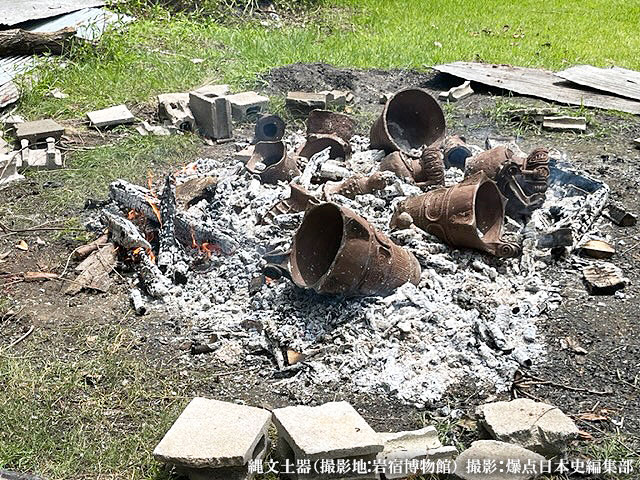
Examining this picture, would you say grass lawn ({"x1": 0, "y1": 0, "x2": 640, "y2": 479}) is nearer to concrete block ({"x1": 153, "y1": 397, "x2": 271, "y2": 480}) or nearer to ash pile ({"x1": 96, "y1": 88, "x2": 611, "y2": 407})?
concrete block ({"x1": 153, "y1": 397, "x2": 271, "y2": 480})

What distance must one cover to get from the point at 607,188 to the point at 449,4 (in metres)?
8.75

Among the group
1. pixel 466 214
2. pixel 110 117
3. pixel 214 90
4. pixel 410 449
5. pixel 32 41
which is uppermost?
pixel 32 41

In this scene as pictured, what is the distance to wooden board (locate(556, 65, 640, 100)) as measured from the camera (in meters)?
8.30

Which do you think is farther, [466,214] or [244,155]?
[244,155]

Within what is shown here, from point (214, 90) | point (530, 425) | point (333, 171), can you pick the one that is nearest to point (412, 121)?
point (333, 171)

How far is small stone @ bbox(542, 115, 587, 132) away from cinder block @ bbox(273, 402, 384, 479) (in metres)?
4.82

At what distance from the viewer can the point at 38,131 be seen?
6988 millimetres

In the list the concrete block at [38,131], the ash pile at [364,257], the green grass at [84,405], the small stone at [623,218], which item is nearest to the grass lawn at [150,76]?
the green grass at [84,405]

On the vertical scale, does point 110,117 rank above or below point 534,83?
above

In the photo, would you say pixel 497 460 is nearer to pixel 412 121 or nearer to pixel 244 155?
pixel 244 155

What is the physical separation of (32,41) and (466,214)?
6.19 m

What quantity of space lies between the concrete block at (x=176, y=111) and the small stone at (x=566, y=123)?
3.49 metres

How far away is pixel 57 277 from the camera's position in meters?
4.92

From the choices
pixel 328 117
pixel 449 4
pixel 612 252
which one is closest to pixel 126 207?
pixel 328 117
